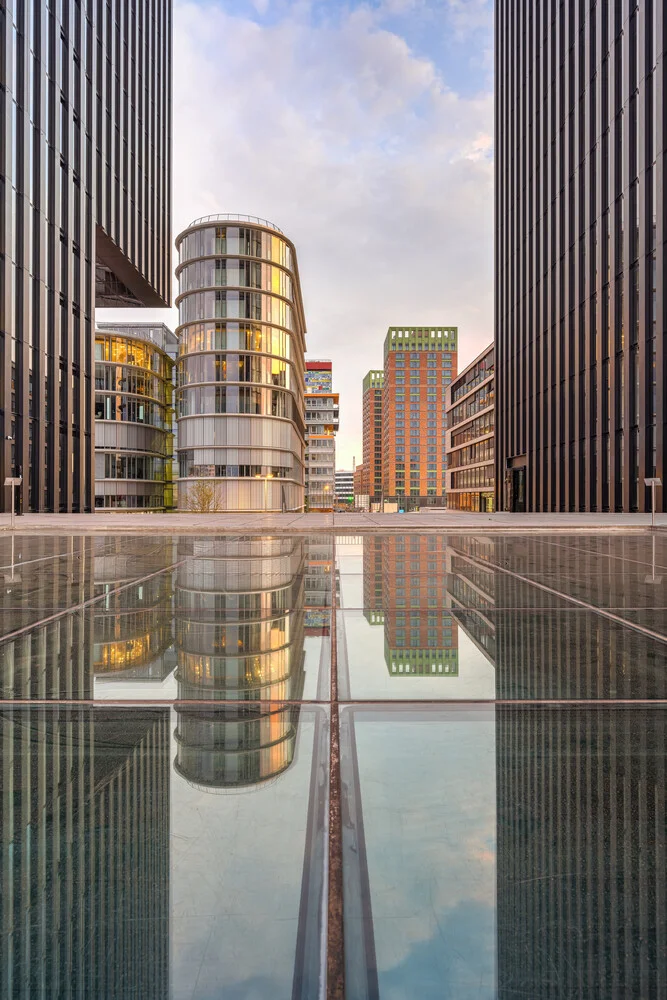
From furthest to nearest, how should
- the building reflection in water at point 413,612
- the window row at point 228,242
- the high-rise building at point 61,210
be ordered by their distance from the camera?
the window row at point 228,242 < the high-rise building at point 61,210 < the building reflection in water at point 413,612

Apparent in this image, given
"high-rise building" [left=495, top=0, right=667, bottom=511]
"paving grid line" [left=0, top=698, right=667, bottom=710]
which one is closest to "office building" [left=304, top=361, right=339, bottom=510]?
"high-rise building" [left=495, top=0, right=667, bottom=511]

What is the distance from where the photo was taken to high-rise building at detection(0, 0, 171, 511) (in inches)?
1304

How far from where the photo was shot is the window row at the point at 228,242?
184 feet

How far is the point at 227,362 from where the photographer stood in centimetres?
5647

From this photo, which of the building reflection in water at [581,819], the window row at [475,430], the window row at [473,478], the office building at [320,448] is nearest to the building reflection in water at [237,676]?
the building reflection in water at [581,819]

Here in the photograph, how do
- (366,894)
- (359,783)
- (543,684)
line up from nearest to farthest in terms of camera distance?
(366,894)
(359,783)
(543,684)

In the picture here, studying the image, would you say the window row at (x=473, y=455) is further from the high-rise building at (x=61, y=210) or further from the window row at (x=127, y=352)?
the high-rise building at (x=61, y=210)

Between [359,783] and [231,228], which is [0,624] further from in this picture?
[231,228]

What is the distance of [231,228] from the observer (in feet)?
184

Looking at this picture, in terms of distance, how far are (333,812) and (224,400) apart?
56.4 metres

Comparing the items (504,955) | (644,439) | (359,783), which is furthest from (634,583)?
(644,439)

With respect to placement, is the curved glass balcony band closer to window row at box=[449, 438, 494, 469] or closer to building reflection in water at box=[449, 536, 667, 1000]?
window row at box=[449, 438, 494, 469]

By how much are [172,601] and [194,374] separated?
5377 centimetres

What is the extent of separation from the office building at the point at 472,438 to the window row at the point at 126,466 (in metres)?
44.5
